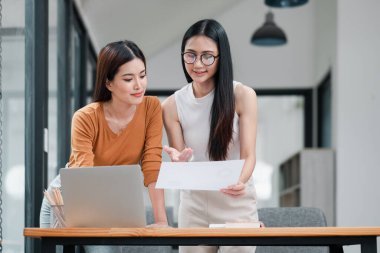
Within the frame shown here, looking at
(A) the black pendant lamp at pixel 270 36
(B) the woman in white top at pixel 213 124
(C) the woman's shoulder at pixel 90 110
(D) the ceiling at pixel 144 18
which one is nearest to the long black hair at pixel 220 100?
(B) the woman in white top at pixel 213 124

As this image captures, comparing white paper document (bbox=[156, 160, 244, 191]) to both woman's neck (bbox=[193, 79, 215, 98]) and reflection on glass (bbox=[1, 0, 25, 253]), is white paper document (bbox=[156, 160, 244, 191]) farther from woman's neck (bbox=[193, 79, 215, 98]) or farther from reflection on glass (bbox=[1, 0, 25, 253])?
reflection on glass (bbox=[1, 0, 25, 253])

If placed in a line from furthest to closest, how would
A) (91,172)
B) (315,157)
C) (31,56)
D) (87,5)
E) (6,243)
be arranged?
(315,157), (87,5), (31,56), (6,243), (91,172)

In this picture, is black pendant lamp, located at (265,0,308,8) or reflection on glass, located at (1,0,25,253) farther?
black pendant lamp, located at (265,0,308,8)

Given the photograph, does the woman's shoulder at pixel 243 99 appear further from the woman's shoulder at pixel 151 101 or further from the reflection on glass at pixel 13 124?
the reflection on glass at pixel 13 124

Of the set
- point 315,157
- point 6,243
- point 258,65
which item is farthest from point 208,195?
point 258,65

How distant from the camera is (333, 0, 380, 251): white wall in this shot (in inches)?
242

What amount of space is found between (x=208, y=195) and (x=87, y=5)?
143 inches

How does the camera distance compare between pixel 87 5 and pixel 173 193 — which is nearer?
pixel 87 5

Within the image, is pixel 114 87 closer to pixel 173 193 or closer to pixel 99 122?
pixel 99 122

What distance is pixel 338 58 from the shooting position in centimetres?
634

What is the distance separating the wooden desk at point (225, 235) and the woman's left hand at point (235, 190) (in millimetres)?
176

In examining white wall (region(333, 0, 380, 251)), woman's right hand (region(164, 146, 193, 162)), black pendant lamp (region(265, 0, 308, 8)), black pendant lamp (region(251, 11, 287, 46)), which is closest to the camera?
woman's right hand (region(164, 146, 193, 162))

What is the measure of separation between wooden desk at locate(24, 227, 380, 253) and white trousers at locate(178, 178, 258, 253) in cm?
37

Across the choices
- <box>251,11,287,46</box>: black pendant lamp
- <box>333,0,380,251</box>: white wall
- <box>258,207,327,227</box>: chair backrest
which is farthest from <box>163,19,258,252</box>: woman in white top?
<box>251,11,287,46</box>: black pendant lamp
